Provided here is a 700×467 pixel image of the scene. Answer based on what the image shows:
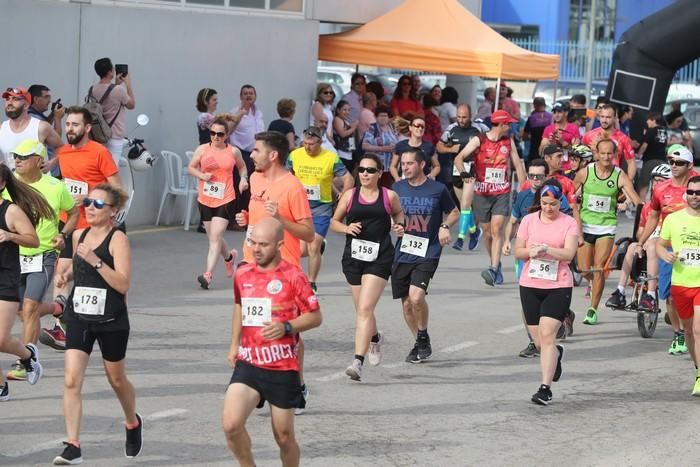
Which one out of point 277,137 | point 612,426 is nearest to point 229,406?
point 277,137

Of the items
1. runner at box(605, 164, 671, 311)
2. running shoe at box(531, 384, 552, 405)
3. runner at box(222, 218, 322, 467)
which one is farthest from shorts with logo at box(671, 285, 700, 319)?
runner at box(222, 218, 322, 467)

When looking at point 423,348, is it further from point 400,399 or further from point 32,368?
point 32,368

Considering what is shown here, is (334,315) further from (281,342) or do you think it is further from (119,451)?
(281,342)

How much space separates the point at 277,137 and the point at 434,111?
14.4 m

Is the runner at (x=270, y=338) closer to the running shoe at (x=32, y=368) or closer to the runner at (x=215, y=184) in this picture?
the running shoe at (x=32, y=368)

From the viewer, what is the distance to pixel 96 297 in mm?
7863

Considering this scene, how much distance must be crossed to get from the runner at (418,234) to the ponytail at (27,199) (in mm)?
3070

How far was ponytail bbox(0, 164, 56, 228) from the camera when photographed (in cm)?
891

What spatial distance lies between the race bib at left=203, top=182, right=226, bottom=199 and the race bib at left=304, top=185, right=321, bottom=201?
1.17 metres

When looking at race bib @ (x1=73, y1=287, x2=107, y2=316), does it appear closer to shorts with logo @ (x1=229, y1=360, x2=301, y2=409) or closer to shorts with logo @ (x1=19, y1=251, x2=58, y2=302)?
shorts with logo @ (x1=229, y1=360, x2=301, y2=409)

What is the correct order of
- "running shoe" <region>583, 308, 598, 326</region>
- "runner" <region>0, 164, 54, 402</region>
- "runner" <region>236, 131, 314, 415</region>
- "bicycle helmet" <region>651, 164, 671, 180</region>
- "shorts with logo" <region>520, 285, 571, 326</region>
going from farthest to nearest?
1. "running shoe" <region>583, 308, 598, 326</region>
2. "bicycle helmet" <region>651, 164, 671, 180</region>
3. "shorts with logo" <region>520, 285, 571, 326</region>
4. "runner" <region>236, 131, 314, 415</region>
5. "runner" <region>0, 164, 54, 402</region>

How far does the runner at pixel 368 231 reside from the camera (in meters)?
10.6

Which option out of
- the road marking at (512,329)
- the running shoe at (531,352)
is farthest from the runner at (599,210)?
the running shoe at (531,352)

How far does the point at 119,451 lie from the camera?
8.12m
